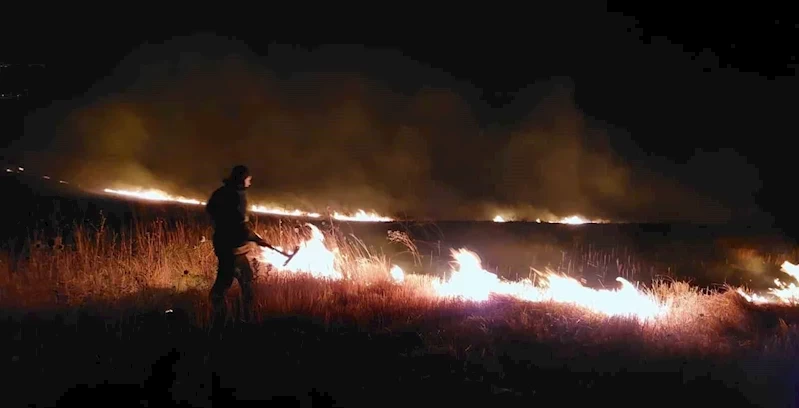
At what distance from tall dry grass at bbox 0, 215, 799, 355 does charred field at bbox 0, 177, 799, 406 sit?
0.03 meters

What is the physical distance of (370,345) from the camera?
22.1ft

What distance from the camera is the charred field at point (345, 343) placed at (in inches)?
220

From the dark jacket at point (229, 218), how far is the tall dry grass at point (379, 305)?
69 centimetres

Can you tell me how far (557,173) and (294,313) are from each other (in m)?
15.6

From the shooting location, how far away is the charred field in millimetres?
5578

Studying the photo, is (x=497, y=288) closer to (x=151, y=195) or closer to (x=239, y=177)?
(x=239, y=177)

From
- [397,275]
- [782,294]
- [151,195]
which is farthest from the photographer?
[151,195]

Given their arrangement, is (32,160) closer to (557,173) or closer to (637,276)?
(557,173)

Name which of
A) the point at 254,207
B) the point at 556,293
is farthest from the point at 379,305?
the point at 254,207

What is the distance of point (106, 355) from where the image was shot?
6051mm

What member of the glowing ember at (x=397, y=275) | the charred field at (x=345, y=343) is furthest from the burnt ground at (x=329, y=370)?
the glowing ember at (x=397, y=275)

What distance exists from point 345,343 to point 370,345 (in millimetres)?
237

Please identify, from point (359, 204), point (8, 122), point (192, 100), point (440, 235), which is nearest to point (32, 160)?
point (8, 122)

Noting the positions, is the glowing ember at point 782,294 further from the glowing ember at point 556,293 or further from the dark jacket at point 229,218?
the dark jacket at point 229,218
